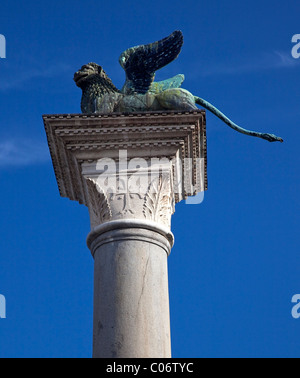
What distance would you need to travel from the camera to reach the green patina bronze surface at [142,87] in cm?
1384

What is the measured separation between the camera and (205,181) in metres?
14.5

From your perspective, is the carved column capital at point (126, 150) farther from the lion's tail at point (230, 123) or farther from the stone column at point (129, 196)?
the lion's tail at point (230, 123)

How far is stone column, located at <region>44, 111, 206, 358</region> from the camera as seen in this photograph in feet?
38.8

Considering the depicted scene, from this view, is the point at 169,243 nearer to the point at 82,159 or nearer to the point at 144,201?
the point at 144,201

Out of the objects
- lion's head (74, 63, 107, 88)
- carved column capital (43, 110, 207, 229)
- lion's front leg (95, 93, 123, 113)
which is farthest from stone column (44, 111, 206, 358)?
lion's head (74, 63, 107, 88)

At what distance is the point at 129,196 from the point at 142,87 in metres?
2.22

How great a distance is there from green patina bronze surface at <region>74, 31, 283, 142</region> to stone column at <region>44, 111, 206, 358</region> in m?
0.73

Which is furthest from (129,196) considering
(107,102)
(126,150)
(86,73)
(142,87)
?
(86,73)

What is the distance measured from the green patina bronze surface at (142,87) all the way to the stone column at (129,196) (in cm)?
73

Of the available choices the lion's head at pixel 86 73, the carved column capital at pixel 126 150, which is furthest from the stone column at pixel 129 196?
the lion's head at pixel 86 73

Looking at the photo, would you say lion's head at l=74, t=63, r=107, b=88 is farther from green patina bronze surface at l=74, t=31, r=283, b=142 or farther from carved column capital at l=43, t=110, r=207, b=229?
carved column capital at l=43, t=110, r=207, b=229

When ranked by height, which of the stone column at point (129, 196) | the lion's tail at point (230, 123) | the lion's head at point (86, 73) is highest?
the lion's head at point (86, 73)

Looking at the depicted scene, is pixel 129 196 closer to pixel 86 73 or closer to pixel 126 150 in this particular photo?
pixel 126 150
